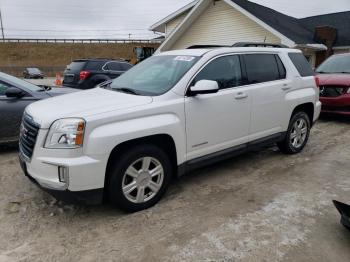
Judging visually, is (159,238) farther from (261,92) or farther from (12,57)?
(12,57)

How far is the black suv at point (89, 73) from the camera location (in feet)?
40.3

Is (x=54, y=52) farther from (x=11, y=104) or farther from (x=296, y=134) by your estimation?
(x=296, y=134)

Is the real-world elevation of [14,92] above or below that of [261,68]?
below

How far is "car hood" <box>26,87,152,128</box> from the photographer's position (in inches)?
138

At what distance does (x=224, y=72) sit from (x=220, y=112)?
584 mm

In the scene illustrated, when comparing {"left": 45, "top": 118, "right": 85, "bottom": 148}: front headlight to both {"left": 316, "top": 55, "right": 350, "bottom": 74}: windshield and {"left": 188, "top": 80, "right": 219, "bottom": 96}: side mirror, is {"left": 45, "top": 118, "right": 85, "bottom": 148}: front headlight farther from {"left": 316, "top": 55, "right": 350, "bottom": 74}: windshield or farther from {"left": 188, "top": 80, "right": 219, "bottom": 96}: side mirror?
{"left": 316, "top": 55, "right": 350, "bottom": 74}: windshield

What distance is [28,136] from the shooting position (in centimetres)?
376

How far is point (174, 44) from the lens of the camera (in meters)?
20.8

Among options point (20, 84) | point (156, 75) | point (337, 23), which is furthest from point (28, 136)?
point (337, 23)

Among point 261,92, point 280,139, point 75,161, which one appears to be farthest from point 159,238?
point 280,139

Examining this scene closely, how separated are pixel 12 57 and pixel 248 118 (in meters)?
61.2

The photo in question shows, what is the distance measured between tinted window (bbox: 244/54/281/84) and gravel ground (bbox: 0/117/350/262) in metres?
1.36

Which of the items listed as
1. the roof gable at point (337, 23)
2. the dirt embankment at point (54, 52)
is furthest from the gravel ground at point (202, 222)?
the dirt embankment at point (54, 52)

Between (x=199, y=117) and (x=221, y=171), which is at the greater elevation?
(x=199, y=117)
